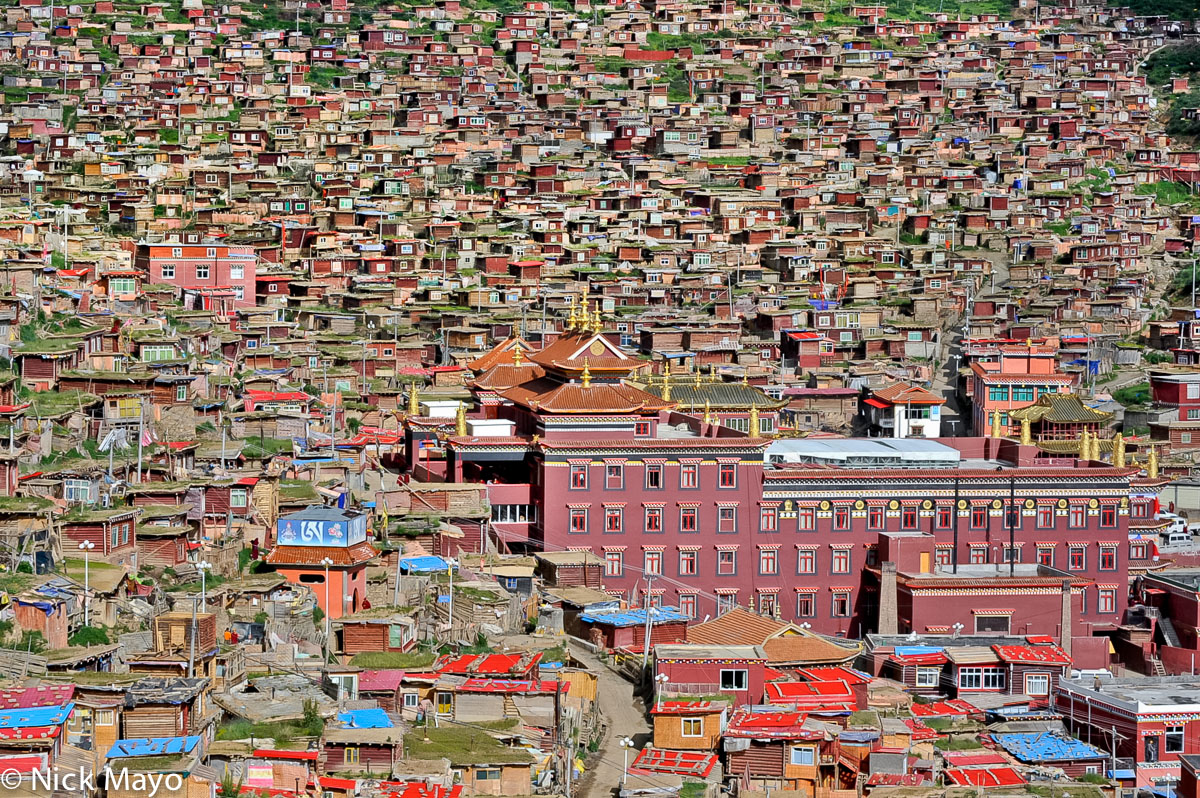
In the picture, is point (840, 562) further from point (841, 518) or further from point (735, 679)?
point (735, 679)

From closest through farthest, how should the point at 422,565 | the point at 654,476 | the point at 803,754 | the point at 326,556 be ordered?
the point at 803,754
the point at 326,556
the point at 422,565
the point at 654,476

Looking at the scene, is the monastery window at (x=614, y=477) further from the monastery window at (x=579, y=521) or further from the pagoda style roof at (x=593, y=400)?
the pagoda style roof at (x=593, y=400)

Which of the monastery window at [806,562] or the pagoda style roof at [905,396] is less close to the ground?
the pagoda style roof at [905,396]

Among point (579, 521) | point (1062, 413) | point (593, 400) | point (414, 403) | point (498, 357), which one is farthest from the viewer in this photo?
point (1062, 413)

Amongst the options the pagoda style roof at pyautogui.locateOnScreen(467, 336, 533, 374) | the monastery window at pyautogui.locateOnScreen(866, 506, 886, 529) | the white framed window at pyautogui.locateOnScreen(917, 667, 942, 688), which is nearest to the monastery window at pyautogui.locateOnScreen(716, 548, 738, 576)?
the monastery window at pyautogui.locateOnScreen(866, 506, 886, 529)

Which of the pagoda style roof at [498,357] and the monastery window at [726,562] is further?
the pagoda style roof at [498,357]

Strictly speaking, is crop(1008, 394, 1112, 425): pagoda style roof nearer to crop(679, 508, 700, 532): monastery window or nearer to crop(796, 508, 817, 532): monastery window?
crop(796, 508, 817, 532): monastery window

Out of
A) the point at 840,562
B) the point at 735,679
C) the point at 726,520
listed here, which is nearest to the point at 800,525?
the point at 840,562

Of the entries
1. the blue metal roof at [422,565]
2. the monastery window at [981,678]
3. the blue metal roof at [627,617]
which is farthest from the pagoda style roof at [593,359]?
the monastery window at [981,678]
